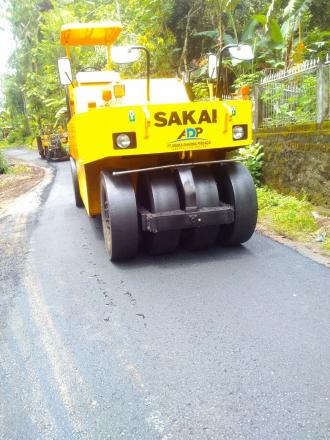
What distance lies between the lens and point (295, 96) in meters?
7.44

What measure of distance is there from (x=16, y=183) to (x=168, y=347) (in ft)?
37.5

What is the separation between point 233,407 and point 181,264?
239 centimetres

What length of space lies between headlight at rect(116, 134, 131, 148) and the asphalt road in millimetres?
1287

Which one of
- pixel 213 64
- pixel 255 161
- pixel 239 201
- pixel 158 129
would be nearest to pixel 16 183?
pixel 255 161

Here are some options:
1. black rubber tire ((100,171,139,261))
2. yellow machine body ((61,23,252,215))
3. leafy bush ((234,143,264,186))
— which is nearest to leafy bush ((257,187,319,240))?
leafy bush ((234,143,264,186))

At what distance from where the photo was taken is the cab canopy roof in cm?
652

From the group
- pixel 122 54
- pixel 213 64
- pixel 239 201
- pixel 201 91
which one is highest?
pixel 122 54

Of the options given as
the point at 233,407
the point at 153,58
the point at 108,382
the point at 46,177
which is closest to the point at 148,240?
the point at 108,382

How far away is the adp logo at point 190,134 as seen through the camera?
4.55m

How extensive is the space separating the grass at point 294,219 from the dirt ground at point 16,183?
541cm

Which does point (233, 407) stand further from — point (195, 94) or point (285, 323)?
point (195, 94)

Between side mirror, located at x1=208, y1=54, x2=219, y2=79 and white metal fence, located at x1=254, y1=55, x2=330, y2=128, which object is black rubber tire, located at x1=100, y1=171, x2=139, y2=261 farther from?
white metal fence, located at x1=254, y1=55, x2=330, y2=128

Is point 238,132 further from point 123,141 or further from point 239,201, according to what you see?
point 123,141

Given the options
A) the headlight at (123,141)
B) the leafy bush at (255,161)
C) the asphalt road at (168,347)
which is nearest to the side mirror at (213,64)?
the headlight at (123,141)
